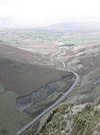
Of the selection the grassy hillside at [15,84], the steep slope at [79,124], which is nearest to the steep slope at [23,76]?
the grassy hillside at [15,84]

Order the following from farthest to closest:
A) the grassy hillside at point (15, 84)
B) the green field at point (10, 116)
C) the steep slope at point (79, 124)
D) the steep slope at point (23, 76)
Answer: the steep slope at point (23, 76)
the grassy hillside at point (15, 84)
the green field at point (10, 116)
the steep slope at point (79, 124)

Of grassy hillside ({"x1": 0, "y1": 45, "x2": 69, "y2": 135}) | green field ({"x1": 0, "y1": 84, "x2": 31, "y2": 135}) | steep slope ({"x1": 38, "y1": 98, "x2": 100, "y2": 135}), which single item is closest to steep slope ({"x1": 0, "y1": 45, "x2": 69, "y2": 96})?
grassy hillside ({"x1": 0, "y1": 45, "x2": 69, "y2": 135})

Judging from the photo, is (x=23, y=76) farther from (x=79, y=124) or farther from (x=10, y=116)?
(x=79, y=124)

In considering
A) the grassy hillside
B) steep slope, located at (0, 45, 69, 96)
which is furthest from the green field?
steep slope, located at (0, 45, 69, 96)

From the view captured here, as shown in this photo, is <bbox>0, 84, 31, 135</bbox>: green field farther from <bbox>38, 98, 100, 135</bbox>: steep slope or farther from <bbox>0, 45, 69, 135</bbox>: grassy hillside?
<bbox>38, 98, 100, 135</bbox>: steep slope

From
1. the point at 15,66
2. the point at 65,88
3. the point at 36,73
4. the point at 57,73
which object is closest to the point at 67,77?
the point at 57,73

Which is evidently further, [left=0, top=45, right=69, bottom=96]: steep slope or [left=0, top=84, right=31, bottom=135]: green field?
[left=0, top=45, right=69, bottom=96]: steep slope

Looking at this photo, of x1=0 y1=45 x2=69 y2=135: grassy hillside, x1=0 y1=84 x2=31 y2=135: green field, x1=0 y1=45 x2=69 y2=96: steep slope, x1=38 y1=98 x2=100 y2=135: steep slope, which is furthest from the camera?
x1=0 y1=45 x2=69 y2=96: steep slope

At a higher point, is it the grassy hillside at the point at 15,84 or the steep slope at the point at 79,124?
the grassy hillside at the point at 15,84

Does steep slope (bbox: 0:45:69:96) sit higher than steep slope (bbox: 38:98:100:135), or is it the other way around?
steep slope (bbox: 0:45:69:96)

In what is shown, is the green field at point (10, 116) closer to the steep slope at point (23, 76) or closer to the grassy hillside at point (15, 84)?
the grassy hillside at point (15, 84)

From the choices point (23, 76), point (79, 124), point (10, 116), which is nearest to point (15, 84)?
point (23, 76)

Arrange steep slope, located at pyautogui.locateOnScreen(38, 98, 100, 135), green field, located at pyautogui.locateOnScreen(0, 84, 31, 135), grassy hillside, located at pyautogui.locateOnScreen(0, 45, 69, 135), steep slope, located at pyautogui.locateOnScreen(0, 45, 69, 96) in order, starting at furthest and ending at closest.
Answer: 1. steep slope, located at pyautogui.locateOnScreen(0, 45, 69, 96)
2. grassy hillside, located at pyautogui.locateOnScreen(0, 45, 69, 135)
3. green field, located at pyautogui.locateOnScreen(0, 84, 31, 135)
4. steep slope, located at pyautogui.locateOnScreen(38, 98, 100, 135)
